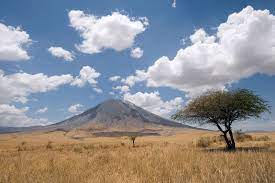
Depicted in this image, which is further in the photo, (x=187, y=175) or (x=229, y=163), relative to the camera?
(x=229, y=163)

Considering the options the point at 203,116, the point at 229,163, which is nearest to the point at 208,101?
the point at 203,116

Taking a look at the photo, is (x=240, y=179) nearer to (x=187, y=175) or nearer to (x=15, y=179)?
(x=187, y=175)

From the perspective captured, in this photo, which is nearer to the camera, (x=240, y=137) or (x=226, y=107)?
(x=226, y=107)

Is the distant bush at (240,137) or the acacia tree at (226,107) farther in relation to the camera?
the distant bush at (240,137)

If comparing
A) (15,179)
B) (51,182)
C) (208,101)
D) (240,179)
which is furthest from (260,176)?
(208,101)

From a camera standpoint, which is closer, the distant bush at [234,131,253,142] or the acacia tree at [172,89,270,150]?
the acacia tree at [172,89,270,150]

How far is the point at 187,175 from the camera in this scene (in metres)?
8.50

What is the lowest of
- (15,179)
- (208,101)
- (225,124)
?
(15,179)

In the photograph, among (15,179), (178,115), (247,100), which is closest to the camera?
(15,179)

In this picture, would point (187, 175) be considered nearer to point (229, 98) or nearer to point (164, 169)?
point (164, 169)

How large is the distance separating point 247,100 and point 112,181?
97.8ft

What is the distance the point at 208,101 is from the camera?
1412 inches

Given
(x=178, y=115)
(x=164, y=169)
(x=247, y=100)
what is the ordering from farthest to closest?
(x=178, y=115), (x=247, y=100), (x=164, y=169)

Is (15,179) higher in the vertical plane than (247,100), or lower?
lower
